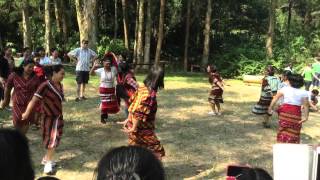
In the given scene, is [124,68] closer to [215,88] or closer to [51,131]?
[215,88]

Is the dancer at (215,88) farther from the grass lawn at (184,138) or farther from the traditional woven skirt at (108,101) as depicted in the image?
the traditional woven skirt at (108,101)

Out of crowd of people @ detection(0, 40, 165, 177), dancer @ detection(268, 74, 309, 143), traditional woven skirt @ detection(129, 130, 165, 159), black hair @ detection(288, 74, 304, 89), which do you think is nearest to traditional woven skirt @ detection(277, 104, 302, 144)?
dancer @ detection(268, 74, 309, 143)

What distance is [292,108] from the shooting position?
8352 millimetres

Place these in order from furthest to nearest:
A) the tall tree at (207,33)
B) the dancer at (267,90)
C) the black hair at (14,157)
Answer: the tall tree at (207,33)
the dancer at (267,90)
the black hair at (14,157)

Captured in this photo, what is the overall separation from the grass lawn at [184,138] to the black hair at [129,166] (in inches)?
224

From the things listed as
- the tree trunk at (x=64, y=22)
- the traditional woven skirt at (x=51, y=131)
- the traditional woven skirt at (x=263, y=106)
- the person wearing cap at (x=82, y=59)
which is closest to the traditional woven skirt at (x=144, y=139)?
the traditional woven skirt at (x=51, y=131)

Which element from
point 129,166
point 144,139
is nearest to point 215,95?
point 144,139

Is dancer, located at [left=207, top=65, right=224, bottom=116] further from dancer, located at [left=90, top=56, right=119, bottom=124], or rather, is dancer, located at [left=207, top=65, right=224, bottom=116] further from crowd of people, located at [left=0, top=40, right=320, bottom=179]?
dancer, located at [left=90, top=56, right=119, bottom=124]

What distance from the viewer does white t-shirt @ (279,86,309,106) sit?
27.1 ft

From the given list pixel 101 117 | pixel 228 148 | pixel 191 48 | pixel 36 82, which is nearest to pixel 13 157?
pixel 36 82

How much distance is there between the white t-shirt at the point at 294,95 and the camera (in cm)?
827

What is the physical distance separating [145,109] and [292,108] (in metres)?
2.57

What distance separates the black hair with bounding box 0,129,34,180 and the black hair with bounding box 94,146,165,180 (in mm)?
301

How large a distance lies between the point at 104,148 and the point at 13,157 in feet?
24.3
